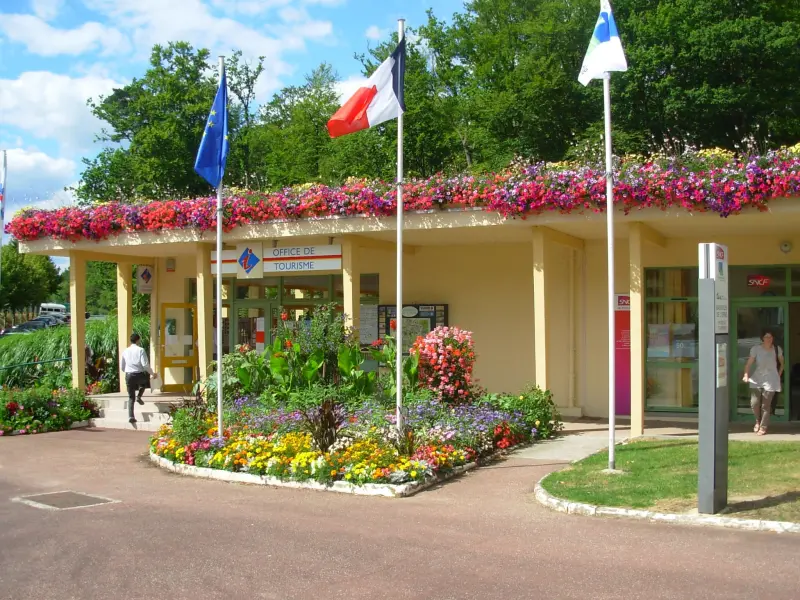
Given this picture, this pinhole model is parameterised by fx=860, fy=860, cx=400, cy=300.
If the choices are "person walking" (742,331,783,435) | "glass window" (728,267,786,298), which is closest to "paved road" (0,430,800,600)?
"person walking" (742,331,783,435)

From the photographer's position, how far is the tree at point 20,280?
220 ft

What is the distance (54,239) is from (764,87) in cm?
2241

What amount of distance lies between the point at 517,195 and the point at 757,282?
15.6ft

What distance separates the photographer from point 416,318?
56.4ft

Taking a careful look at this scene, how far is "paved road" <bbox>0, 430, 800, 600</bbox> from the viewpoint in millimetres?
5910

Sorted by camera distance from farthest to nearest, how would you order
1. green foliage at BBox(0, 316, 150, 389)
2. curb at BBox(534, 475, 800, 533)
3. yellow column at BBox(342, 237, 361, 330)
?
green foliage at BBox(0, 316, 150, 389) < yellow column at BBox(342, 237, 361, 330) < curb at BBox(534, 475, 800, 533)

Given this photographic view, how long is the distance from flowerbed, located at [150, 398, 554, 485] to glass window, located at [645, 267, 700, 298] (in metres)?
4.20

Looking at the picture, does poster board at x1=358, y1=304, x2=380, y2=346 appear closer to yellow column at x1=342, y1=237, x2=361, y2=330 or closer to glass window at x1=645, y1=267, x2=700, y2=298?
yellow column at x1=342, y1=237, x2=361, y2=330

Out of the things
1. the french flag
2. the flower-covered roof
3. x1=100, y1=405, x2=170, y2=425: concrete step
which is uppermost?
the french flag

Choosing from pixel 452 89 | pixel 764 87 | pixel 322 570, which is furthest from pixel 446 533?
pixel 452 89

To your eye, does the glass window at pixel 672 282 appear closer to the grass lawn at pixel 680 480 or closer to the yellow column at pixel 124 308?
the grass lawn at pixel 680 480

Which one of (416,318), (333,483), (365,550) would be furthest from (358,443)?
(416,318)

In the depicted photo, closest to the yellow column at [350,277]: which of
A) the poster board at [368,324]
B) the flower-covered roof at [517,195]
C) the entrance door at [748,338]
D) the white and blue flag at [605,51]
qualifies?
the flower-covered roof at [517,195]

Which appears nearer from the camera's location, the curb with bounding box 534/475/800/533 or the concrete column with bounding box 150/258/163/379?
the curb with bounding box 534/475/800/533
